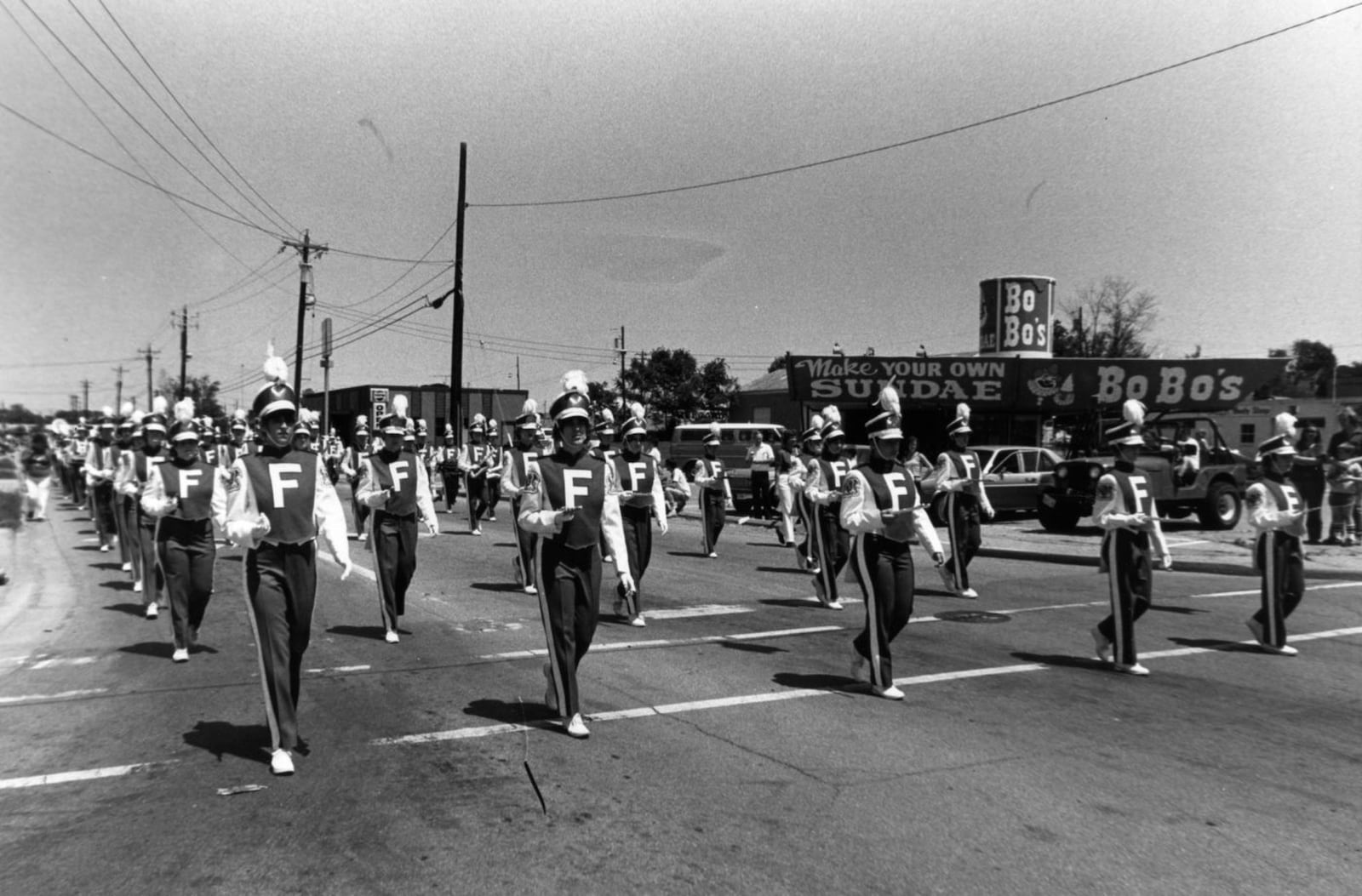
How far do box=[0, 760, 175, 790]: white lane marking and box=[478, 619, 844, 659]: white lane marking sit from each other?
3.14m

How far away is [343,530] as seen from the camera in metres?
6.27

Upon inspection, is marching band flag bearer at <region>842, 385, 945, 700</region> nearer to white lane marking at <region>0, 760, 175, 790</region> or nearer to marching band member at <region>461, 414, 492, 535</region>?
white lane marking at <region>0, 760, 175, 790</region>

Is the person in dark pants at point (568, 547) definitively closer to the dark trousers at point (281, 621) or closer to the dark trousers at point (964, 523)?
the dark trousers at point (281, 621)

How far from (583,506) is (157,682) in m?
3.92

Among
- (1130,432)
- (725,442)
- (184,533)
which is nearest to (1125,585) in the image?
(1130,432)

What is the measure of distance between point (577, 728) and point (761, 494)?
18208 mm

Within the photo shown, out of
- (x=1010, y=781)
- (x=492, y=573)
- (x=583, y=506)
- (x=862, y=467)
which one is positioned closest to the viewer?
(x=1010, y=781)

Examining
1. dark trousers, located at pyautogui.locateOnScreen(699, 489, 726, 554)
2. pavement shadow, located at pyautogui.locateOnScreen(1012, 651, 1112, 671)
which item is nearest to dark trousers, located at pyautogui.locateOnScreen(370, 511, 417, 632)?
pavement shadow, located at pyautogui.locateOnScreen(1012, 651, 1112, 671)

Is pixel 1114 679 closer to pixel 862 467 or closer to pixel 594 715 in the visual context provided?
pixel 862 467

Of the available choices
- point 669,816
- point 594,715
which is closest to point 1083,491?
point 594,715

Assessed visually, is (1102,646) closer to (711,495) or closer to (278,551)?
(278,551)

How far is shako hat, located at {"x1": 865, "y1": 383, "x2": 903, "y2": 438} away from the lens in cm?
721

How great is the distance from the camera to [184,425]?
366 inches

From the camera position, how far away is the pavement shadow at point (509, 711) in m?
6.38
